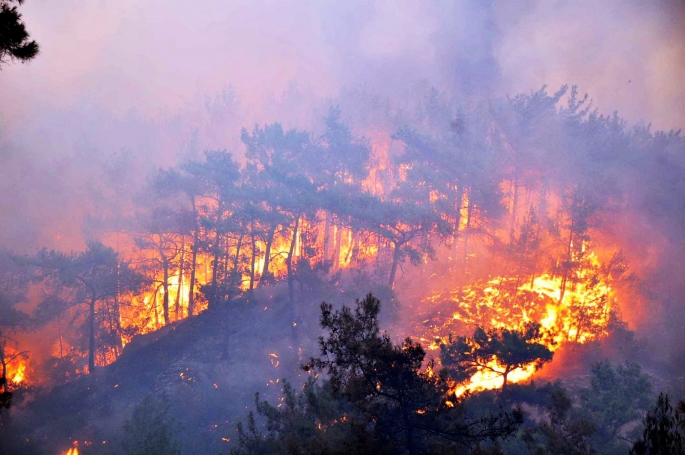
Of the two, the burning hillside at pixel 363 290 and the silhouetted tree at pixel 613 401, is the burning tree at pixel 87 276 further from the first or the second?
the silhouetted tree at pixel 613 401

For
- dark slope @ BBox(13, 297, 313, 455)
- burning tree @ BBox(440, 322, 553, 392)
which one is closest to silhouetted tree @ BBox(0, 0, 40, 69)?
burning tree @ BBox(440, 322, 553, 392)

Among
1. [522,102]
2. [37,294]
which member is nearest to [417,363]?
[522,102]

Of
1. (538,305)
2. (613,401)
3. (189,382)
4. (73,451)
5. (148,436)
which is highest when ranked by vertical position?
(538,305)

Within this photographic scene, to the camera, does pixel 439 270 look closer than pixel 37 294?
Yes

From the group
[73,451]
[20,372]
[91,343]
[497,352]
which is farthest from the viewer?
[20,372]

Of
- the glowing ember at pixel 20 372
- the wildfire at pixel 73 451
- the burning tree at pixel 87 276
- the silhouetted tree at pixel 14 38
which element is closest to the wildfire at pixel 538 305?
the wildfire at pixel 73 451

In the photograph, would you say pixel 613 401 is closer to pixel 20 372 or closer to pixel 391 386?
pixel 391 386

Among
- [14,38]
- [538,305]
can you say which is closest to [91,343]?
[14,38]

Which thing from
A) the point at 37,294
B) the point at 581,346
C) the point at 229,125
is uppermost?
the point at 229,125

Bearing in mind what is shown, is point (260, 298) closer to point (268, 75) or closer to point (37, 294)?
point (37, 294)

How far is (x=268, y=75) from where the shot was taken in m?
103

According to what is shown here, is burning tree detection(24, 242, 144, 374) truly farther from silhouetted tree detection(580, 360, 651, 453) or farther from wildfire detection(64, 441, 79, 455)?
silhouetted tree detection(580, 360, 651, 453)

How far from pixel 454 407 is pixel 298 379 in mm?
18536

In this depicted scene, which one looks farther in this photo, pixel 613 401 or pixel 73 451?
pixel 73 451
